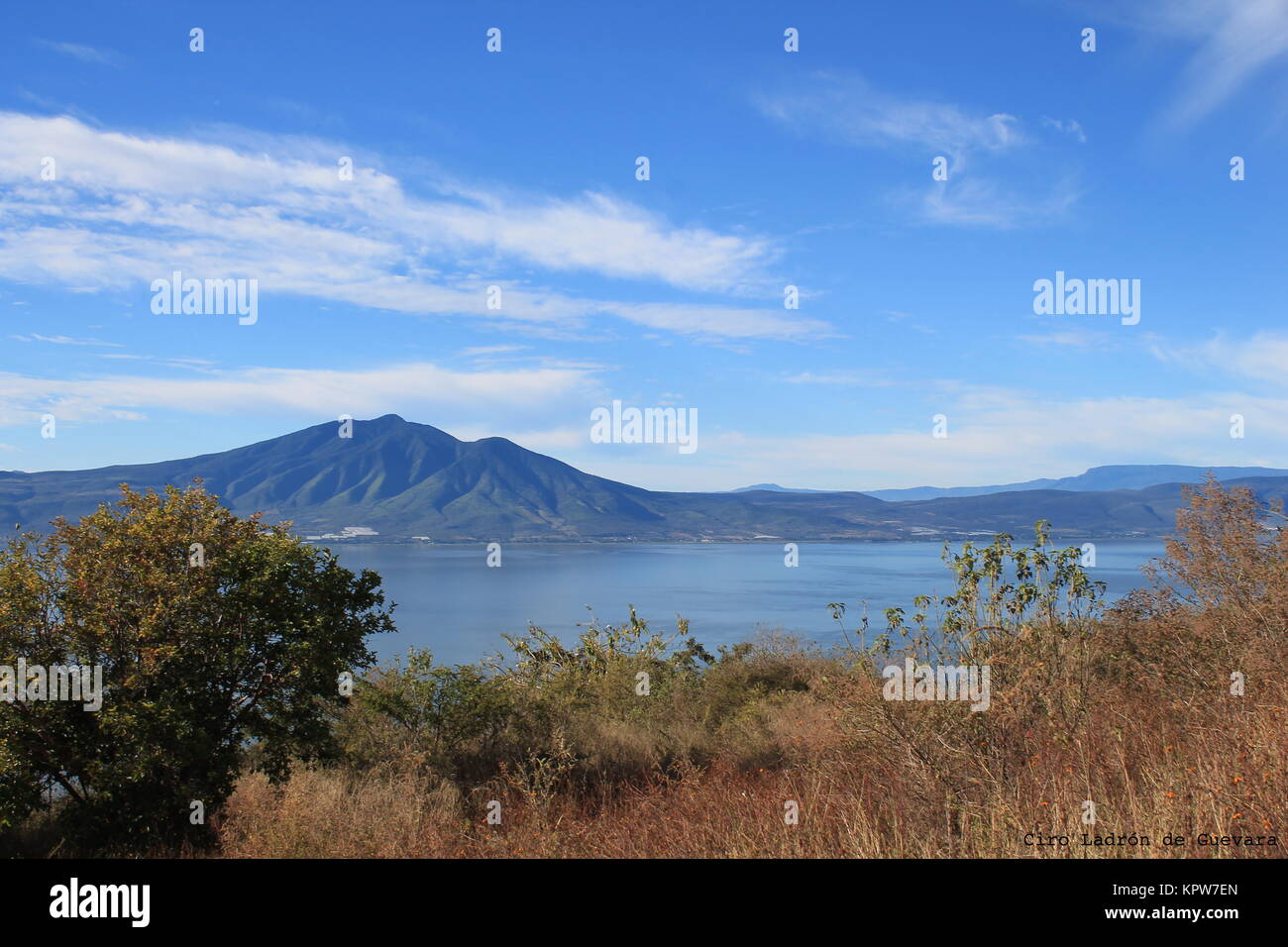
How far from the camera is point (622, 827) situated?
734 centimetres

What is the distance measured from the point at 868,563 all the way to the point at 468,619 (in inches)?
2989

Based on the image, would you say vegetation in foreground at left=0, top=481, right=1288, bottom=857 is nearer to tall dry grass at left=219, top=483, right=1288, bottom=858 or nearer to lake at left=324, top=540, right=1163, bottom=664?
tall dry grass at left=219, top=483, right=1288, bottom=858

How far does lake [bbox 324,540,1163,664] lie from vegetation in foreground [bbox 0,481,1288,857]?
2048 centimetres

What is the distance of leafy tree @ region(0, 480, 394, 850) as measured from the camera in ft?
A: 36.8

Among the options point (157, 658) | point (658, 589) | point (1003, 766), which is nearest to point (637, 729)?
point (157, 658)

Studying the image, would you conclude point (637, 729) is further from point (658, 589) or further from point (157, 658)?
point (658, 589)

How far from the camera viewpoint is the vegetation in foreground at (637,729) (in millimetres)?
5398

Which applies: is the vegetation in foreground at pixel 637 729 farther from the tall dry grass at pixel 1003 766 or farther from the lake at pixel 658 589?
the lake at pixel 658 589

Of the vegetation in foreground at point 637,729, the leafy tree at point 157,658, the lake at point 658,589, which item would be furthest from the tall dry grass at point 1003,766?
the lake at point 658,589

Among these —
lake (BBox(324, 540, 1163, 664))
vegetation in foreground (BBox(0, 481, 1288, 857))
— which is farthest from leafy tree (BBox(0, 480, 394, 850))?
lake (BBox(324, 540, 1163, 664))

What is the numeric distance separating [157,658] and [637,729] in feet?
30.5

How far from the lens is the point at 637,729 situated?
1747 centimetres

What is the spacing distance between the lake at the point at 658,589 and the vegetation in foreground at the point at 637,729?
20483 millimetres
